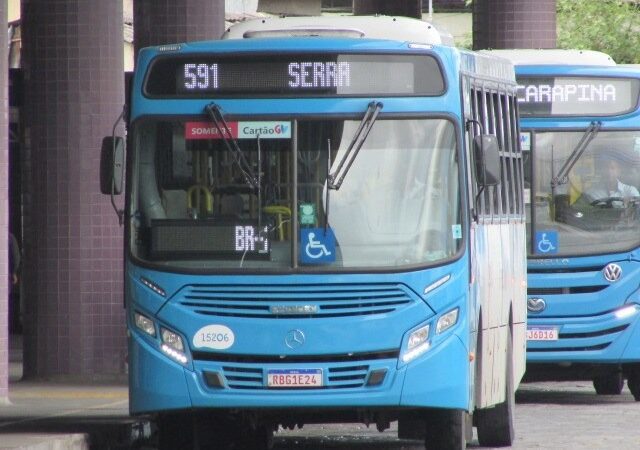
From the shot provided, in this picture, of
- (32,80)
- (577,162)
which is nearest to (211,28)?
(32,80)

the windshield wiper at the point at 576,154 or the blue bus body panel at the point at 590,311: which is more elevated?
the windshield wiper at the point at 576,154

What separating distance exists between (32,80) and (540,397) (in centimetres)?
615

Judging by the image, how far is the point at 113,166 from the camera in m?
13.4

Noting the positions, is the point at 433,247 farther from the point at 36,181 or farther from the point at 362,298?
the point at 36,181

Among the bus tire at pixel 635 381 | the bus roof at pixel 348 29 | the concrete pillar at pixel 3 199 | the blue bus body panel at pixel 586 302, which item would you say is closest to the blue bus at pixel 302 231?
the bus roof at pixel 348 29

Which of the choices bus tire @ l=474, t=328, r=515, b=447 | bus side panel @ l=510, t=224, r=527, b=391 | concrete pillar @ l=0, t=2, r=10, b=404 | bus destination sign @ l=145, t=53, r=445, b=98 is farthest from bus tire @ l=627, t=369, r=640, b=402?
bus destination sign @ l=145, t=53, r=445, b=98

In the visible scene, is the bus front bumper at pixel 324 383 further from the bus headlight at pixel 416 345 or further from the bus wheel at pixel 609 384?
the bus wheel at pixel 609 384

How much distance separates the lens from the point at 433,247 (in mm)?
13211

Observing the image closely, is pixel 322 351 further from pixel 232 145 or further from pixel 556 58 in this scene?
pixel 556 58

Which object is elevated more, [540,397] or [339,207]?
[339,207]

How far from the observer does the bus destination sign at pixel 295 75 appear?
1341 cm

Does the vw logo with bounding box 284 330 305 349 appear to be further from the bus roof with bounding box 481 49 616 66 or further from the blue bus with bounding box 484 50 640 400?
the bus roof with bounding box 481 49 616 66

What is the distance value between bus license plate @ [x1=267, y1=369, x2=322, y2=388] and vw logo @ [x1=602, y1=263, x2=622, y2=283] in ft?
23.7

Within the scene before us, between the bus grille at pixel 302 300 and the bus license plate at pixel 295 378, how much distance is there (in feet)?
1.12
